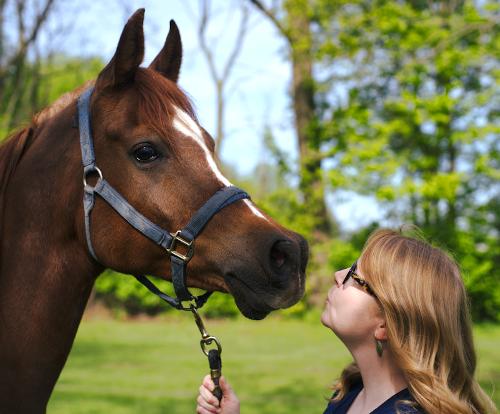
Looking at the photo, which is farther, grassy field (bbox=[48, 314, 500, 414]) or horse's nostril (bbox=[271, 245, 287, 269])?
grassy field (bbox=[48, 314, 500, 414])

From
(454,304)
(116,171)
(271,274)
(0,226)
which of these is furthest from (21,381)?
(454,304)

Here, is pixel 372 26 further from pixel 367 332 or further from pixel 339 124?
pixel 367 332

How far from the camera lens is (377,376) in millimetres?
2525

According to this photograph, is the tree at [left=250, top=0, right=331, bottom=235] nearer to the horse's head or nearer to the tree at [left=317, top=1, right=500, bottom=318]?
the tree at [left=317, top=1, right=500, bottom=318]

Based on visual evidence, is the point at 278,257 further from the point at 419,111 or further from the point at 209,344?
the point at 419,111

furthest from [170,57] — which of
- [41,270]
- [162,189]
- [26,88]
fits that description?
[26,88]

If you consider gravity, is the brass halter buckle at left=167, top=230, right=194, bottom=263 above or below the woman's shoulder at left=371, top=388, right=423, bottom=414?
above

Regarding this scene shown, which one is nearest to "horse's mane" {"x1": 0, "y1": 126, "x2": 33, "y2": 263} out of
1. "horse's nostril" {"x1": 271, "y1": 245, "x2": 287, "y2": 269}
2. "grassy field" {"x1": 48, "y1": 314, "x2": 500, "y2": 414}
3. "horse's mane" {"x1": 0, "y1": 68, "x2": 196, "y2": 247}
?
"horse's mane" {"x1": 0, "y1": 68, "x2": 196, "y2": 247}

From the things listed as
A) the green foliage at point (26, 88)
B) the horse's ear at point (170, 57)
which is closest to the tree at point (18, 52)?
the green foliage at point (26, 88)

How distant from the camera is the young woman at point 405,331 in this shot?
2359 millimetres

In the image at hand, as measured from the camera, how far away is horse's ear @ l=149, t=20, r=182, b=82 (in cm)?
288

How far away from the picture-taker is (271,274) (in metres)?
2.22

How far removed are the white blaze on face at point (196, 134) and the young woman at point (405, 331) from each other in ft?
1.75

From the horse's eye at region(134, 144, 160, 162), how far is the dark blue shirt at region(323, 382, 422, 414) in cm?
130
